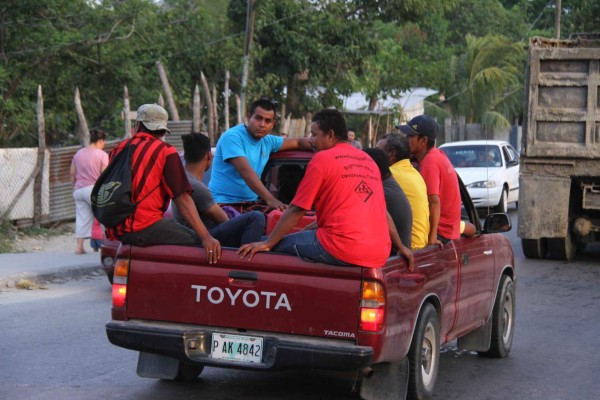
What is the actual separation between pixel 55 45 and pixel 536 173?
10465 mm

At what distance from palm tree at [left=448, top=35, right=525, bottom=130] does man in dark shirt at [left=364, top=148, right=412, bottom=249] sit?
29.6 meters

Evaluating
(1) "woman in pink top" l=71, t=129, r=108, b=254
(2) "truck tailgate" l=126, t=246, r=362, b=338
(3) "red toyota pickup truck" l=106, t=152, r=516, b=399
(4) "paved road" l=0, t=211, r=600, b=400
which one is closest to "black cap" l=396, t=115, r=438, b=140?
(3) "red toyota pickup truck" l=106, t=152, r=516, b=399

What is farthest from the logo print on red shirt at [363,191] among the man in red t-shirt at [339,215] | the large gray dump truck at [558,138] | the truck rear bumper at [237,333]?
the large gray dump truck at [558,138]

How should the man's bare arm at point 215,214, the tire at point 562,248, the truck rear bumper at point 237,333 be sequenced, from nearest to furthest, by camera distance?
the truck rear bumper at point 237,333, the man's bare arm at point 215,214, the tire at point 562,248

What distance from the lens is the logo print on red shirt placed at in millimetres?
5971

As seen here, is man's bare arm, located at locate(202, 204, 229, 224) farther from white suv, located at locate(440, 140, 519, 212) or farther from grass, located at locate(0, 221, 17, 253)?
white suv, located at locate(440, 140, 519, 212)

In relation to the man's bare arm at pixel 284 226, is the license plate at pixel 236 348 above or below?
below

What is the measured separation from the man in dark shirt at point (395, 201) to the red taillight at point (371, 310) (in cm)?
95

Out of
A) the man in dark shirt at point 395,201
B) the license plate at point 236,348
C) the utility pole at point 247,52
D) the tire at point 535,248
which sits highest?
the utility pole at point 247,52

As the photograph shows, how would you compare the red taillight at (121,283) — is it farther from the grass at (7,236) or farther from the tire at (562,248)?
the tire at (562,248)

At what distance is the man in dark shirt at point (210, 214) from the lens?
6.63 metres

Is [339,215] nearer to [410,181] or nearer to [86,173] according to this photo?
[410,181]

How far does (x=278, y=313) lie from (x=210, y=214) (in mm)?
1563

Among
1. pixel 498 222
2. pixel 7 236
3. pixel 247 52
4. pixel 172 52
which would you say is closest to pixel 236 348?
pixel 498 222
